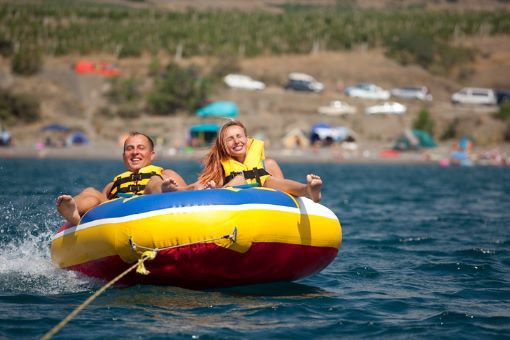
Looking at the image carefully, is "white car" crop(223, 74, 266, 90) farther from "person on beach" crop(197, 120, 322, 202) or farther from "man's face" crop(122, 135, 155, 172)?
"person on beach" crop(197, 120, 322, 202)

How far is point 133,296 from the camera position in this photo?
24.4 feet

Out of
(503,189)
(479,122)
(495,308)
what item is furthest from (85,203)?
(479,122)

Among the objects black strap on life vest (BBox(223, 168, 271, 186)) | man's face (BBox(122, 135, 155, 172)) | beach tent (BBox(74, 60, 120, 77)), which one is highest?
beach tent (BBox(74, 60, 120, 77))

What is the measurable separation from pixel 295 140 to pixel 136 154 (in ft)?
124

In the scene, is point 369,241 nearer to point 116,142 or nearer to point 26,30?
point 116,142

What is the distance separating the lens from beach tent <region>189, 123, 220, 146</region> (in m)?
44.3

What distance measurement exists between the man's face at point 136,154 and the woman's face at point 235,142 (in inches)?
31.7

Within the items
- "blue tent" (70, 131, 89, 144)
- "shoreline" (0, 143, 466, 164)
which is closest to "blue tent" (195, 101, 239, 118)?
"shoreline" (0, 143, 466, 164)

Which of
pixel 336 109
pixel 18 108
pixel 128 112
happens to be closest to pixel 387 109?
pixel 336 109

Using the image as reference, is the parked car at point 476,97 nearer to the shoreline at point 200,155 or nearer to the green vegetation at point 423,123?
the green vegetation at point 423,123

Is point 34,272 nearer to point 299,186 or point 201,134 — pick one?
point 299,186

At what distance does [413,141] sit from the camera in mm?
45688

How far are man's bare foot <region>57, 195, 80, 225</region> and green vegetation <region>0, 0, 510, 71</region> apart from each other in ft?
178

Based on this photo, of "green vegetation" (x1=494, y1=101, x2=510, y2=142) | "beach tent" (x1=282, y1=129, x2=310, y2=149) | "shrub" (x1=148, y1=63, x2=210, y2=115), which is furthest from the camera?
"shrub" (x1=148, y1=63, x2=210, y2=115)
